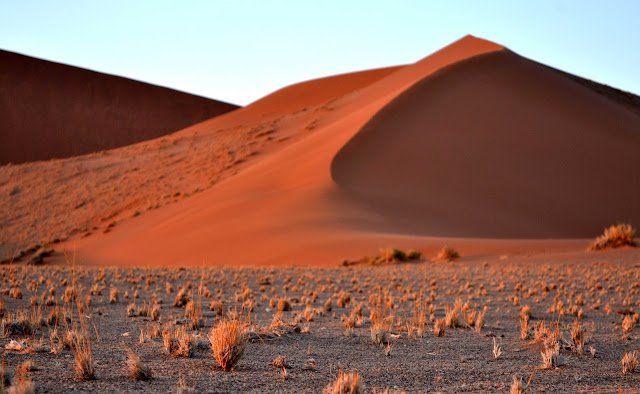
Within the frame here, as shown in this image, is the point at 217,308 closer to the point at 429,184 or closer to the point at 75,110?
the point at 429,184

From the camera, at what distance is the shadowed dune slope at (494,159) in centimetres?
3173

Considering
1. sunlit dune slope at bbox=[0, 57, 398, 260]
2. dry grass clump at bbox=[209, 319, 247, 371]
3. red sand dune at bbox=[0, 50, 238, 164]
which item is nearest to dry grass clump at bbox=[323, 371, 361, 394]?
dry grass clump at bbox=[209, 319, 247, 371]

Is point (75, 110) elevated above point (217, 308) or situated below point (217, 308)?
above

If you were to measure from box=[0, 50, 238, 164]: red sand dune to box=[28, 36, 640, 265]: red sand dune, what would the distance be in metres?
44.6

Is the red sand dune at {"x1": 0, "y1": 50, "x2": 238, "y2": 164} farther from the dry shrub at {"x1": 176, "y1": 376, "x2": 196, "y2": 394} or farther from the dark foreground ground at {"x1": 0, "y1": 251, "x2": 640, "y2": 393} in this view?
the dry shrub at {"x1": 176, "y1": 376, "x2": 196, "y2": 394}

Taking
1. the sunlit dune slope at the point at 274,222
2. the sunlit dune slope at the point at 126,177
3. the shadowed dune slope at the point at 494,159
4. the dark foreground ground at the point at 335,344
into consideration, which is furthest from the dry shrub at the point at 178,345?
the sunlit dune slope at the point at 126,177

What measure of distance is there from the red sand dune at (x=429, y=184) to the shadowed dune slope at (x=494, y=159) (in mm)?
92

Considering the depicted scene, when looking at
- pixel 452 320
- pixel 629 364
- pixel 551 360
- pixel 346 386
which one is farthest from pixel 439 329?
pixel 346 386

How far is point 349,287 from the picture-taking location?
14.6 metres

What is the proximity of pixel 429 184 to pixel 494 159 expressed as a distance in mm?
5196

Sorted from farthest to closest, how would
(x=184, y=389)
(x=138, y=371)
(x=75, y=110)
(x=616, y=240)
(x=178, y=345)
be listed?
(x=75, y=110)
(x=616, y=240)
(x=178, y=345)
(x=138, y=371)
(x=184, y=389)

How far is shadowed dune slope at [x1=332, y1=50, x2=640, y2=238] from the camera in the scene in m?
31.7

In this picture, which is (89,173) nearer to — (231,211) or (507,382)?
(231,211)

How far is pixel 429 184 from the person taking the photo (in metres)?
33.4
